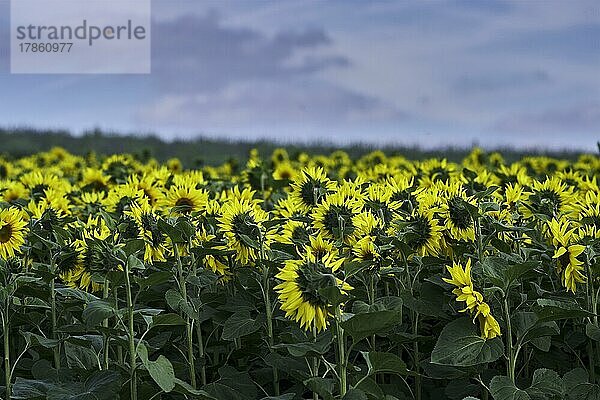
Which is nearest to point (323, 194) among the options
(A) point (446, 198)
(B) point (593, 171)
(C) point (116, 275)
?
(A) point (446, 198)

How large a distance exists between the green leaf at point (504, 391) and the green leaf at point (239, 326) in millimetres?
755

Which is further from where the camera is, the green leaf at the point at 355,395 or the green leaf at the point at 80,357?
the green leaf at the point at 80,357

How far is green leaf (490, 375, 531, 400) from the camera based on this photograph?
8.14ft

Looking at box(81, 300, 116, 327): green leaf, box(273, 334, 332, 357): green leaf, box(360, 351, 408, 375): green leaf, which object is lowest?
box(360, 351, 408, 375): green leaf

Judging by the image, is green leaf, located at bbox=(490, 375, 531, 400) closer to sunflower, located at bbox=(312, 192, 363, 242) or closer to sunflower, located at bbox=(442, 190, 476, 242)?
sunflower, located at bbox=(442, 190, 476, 242)

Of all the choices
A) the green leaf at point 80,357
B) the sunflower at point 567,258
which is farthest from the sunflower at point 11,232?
the sunflower at point 567,258

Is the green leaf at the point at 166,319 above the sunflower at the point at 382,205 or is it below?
below

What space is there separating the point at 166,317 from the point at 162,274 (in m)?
0.12

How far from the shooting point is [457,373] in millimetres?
2738

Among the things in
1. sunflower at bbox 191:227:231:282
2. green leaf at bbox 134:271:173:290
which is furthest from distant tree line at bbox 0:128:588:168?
green leaf at bbox 134:271:173:290

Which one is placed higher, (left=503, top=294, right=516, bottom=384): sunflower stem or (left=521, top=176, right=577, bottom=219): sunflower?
(left=521, top=176, right=577, bottom=219): sunflower

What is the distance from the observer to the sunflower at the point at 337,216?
3039mm

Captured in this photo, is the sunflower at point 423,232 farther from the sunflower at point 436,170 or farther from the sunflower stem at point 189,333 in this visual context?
the sunflower at point 436,170

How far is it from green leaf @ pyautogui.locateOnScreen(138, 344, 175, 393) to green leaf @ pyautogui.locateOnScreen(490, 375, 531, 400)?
878 millimetres
